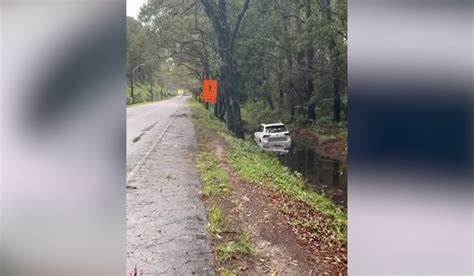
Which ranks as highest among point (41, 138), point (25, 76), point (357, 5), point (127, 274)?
point (357, 5)

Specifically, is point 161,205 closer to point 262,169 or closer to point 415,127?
point 262,169

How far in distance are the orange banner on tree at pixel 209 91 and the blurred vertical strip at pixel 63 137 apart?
38 centimetres

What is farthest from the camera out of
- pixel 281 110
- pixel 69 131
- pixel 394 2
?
pixel 281 110

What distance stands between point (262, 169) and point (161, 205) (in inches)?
20.2

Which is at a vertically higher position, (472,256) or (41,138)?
(41,138)

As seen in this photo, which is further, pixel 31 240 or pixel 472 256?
pixel 31 240

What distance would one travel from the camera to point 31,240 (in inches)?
67.8

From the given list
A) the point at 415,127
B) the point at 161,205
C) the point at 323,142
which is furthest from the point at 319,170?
the point at 161,205

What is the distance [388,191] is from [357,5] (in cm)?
81

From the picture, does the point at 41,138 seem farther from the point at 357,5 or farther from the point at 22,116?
the point at 357,5

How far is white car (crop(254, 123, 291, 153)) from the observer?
1.77 m

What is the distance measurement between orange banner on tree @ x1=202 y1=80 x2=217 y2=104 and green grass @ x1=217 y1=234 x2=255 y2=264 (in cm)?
67

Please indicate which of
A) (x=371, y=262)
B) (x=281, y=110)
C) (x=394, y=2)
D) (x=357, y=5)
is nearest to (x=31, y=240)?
(x=281, y=110)

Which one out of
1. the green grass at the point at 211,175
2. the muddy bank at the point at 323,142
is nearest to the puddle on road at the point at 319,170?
the muddy bank at the point at 323,142
